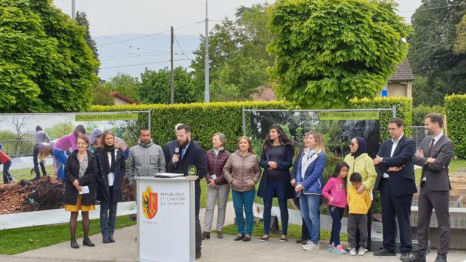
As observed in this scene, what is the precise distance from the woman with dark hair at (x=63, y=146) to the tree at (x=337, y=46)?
3928mm

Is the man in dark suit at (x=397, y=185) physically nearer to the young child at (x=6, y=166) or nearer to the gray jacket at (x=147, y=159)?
the gray jacket at (x=147, y=159)

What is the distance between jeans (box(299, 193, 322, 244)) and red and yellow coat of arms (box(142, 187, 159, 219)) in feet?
8.17

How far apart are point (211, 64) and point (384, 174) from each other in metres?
64.7

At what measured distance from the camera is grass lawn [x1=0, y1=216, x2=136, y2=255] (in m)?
10.8

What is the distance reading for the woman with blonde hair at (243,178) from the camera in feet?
35.3

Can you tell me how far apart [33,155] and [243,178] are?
3.89 m

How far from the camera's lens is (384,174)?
30.9 feet

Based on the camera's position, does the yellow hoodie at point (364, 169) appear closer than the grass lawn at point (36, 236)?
Yes

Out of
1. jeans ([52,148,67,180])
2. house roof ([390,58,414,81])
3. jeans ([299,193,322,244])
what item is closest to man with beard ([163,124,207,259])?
jeans ([299,193,322,244])

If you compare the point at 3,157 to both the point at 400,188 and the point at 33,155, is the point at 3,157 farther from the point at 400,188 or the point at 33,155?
the point at 400,188

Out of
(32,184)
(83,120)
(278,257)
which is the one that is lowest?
(278,257)

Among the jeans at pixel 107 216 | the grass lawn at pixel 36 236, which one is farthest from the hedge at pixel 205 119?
the jeans at pixel 107 216


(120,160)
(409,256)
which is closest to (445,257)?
(409,256)

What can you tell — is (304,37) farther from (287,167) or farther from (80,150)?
(80,150)
